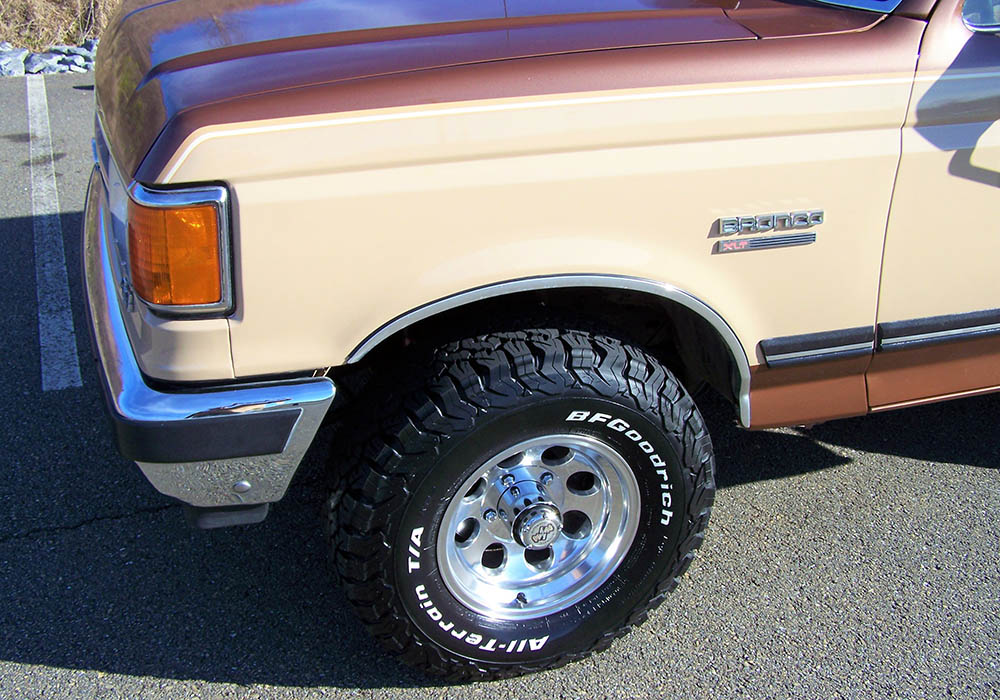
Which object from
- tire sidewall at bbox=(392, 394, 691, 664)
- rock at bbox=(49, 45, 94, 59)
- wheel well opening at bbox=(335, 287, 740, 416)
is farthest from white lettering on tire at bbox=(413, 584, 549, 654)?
rock at bbox=(49, 45, 94, 59)

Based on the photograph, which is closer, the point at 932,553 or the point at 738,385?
the point at 738,385

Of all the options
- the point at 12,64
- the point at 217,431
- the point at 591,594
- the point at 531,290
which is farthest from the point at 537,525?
the point at 12,64

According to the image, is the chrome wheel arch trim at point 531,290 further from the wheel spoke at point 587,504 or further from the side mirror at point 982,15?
the side mirror at point 982,15

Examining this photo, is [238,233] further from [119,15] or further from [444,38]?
[119,15]

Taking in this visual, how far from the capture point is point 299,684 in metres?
2.47

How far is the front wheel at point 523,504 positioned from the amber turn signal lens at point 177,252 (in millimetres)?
520

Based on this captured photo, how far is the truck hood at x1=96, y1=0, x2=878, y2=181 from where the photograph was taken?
202 cm

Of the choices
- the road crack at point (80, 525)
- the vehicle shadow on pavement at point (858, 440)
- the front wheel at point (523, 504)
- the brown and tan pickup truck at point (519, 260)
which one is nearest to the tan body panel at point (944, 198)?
the brown and tan pickup truck at point (519, 260)

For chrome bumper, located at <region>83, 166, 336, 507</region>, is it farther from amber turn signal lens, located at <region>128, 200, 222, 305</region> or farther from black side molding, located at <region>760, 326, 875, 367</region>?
black side molding, located at <region>760, 326, 875, 367</region>

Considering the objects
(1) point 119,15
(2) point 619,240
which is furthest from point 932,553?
(1) point 119,15

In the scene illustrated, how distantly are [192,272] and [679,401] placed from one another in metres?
1.19

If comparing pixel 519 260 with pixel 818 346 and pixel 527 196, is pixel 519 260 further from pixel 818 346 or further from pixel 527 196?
pixel 818 346

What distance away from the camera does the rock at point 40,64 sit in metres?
7.85

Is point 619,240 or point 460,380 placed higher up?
point 619,240
